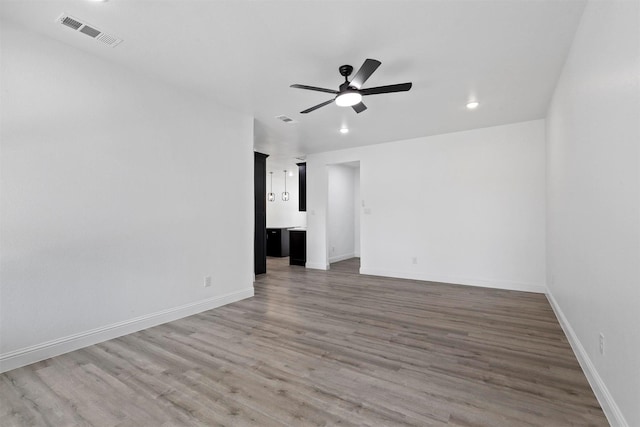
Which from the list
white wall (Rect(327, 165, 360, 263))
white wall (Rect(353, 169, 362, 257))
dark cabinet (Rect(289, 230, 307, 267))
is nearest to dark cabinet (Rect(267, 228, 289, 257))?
dark cabinet (Rect(289, 230, 307, 267))

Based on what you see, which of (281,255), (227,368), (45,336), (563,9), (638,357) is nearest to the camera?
(638,357)

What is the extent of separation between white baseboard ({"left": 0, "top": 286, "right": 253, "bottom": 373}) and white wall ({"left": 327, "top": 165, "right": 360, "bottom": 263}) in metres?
3.98

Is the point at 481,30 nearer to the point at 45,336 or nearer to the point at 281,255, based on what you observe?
the point at 45,336

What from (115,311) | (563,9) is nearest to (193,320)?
(115,311)

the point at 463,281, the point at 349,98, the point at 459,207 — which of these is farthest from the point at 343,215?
the point at 349,98

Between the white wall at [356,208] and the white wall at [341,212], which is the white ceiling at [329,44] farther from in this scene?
the white wall at [356,208]

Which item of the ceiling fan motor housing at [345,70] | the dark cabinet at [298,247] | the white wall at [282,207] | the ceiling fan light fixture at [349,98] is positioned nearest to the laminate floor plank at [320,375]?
the ceiling fan light fixture at [349,98]

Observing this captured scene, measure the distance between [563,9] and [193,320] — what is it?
171 inches

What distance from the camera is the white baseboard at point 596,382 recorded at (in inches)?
62.0

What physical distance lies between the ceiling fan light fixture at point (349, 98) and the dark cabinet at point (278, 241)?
6.02 m

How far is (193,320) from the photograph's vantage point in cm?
341

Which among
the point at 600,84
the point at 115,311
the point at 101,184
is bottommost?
the point at 115,311

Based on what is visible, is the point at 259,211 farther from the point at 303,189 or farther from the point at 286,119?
the point at 286,119

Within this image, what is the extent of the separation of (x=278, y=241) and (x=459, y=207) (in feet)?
16.7
